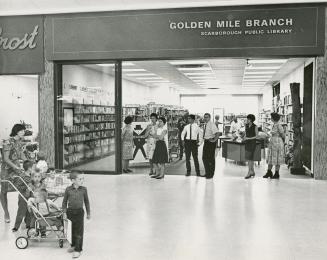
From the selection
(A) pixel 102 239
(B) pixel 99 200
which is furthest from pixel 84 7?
(A) pixel 102 239

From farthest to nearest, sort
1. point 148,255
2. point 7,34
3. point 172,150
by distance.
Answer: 1. point 172,150
2. point 7,34
3. point 148,255

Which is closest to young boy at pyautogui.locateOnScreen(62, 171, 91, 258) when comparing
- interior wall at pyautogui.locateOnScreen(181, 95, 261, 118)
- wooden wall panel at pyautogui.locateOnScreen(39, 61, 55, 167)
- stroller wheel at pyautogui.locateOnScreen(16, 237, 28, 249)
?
stroller wheel at pyautogui.locateOnScreen(16, 237, 28, 249)

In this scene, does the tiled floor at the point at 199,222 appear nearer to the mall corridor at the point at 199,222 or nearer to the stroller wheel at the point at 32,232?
the mall corridor at the point at 199,222

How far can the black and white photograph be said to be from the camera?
475cm

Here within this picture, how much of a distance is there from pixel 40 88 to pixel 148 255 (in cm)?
691

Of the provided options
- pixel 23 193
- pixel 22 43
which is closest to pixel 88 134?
pixel 22 43

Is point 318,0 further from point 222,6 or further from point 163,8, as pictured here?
point 163,8

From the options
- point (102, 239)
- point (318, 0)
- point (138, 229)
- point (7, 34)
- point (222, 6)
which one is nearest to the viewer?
point (102, 239)

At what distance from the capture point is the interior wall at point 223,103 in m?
29.8

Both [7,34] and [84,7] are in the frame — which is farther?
[7,34]

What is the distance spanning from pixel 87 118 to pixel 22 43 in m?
2.60

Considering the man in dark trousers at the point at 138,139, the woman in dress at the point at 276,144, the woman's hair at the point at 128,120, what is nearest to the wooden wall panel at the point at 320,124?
the woman in dress at the point at 276,144

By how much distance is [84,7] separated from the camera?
31.0 ft

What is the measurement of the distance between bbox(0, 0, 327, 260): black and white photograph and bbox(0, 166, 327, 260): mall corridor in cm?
2
